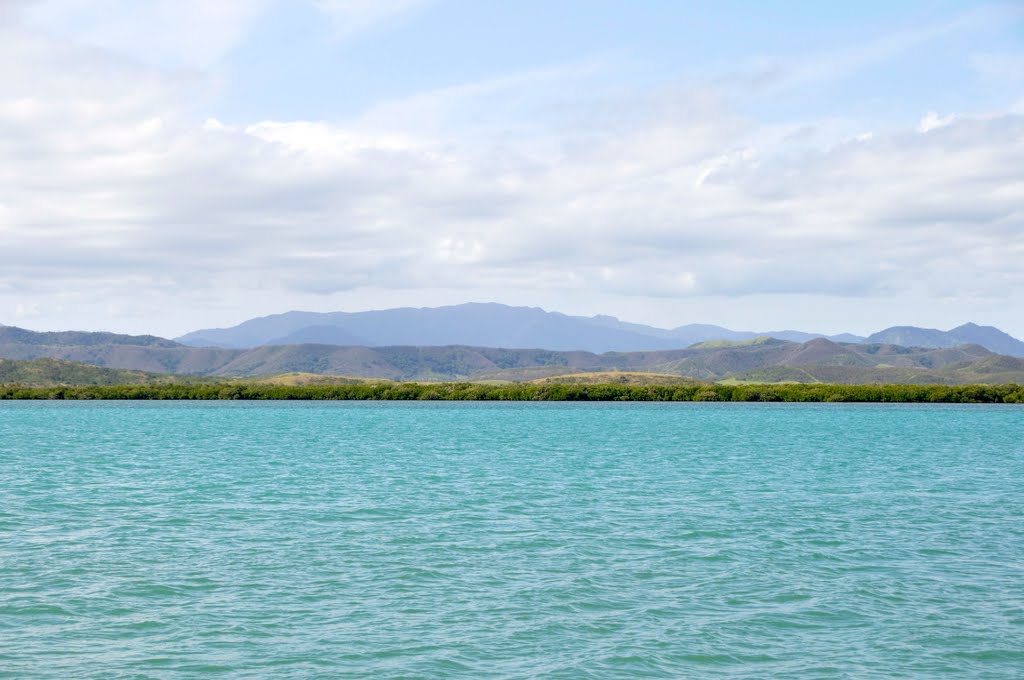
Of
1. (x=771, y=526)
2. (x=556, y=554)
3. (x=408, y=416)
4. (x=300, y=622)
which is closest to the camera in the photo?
(x=300, y=622)

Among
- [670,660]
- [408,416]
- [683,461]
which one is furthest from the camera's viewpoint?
[408,416]

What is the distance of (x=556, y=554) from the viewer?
2889cm

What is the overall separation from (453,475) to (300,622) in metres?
31.6

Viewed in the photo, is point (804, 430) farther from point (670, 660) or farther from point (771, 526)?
point (670, 660)

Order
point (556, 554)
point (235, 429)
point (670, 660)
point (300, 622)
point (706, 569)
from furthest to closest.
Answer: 1. point (235, 429)
2. point (556, 554)
3. point (706, 569)
4. point (300, 622)
5. point (670, 660)

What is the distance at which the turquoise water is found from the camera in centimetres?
1954

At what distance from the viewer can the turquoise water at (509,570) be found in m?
19.5

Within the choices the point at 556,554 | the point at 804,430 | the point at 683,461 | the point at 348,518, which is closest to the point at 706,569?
the point at 556,554

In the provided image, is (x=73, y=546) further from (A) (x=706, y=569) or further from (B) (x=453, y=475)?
(B) (x=453, y=475)

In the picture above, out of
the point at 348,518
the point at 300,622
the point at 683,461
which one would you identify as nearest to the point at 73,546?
the point at 348,518

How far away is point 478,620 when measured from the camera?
21812 mm

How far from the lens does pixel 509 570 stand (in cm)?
2672

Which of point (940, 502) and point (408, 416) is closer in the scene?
point (940, 502)

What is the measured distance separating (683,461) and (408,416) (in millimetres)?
78228
